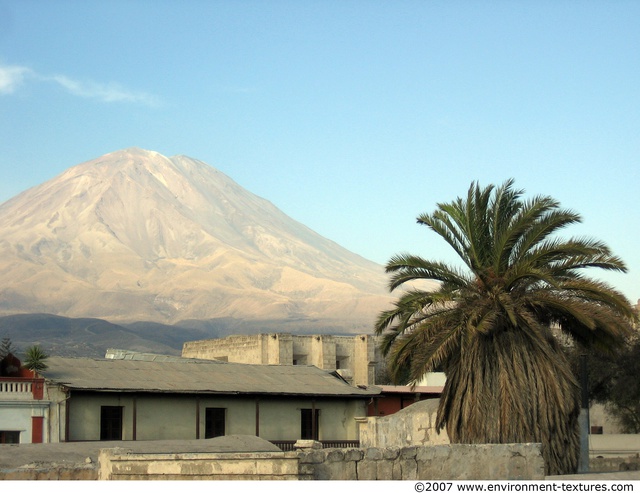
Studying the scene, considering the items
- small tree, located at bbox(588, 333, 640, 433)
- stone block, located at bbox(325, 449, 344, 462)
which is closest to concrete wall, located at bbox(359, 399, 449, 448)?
small tree, located at bbox(588, 333, 640, 433)

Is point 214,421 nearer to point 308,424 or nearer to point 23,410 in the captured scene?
point 308,424

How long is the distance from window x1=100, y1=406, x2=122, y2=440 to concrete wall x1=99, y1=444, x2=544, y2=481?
17914 millimetres

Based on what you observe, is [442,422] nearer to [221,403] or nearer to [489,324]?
[489,324]

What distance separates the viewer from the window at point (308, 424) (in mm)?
38406

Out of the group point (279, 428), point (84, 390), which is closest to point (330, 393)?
point (279, 428)

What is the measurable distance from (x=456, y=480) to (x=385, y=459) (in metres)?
1.54

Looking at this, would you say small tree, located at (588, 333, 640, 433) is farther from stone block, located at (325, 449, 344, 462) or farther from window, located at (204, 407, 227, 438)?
stone block, located at (325, 449, 344, 462)

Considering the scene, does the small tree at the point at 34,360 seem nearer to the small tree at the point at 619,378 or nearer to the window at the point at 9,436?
the window at the point at 9,436

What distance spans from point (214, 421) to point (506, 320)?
46.1 ft

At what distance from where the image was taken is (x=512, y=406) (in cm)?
2509

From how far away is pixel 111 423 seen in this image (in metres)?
34.4

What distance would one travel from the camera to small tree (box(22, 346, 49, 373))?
3341 centimetres

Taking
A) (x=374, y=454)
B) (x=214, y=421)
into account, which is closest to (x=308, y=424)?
(x=214, y=421)

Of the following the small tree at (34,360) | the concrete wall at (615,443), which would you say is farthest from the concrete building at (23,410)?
the concrete wall at (615,443)
